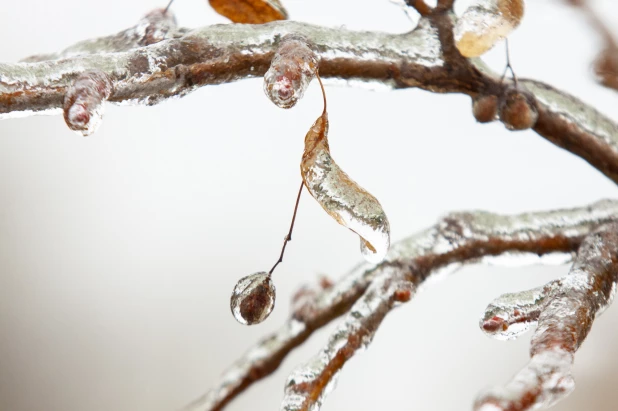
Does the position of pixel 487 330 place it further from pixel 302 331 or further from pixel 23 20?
pixel 23 20

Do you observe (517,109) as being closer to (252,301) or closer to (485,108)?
(485,108)

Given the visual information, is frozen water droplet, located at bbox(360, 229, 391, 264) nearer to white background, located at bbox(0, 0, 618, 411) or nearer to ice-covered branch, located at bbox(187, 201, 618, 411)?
ice-covered branch, located at bbox(187, 201, 618, 411)

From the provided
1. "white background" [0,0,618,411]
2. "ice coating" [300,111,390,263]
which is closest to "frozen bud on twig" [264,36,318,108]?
"ice coating" [300,111,390,263]

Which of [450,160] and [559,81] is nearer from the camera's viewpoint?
[559,81]

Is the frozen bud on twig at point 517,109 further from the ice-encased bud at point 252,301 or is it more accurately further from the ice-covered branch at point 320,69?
the ice-encased bud at point 252,301

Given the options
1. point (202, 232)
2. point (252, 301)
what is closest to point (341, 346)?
point (252, 301)

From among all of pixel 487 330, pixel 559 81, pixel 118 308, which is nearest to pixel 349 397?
pixel 118 308

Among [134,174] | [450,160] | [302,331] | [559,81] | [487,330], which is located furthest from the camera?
[134,174]
